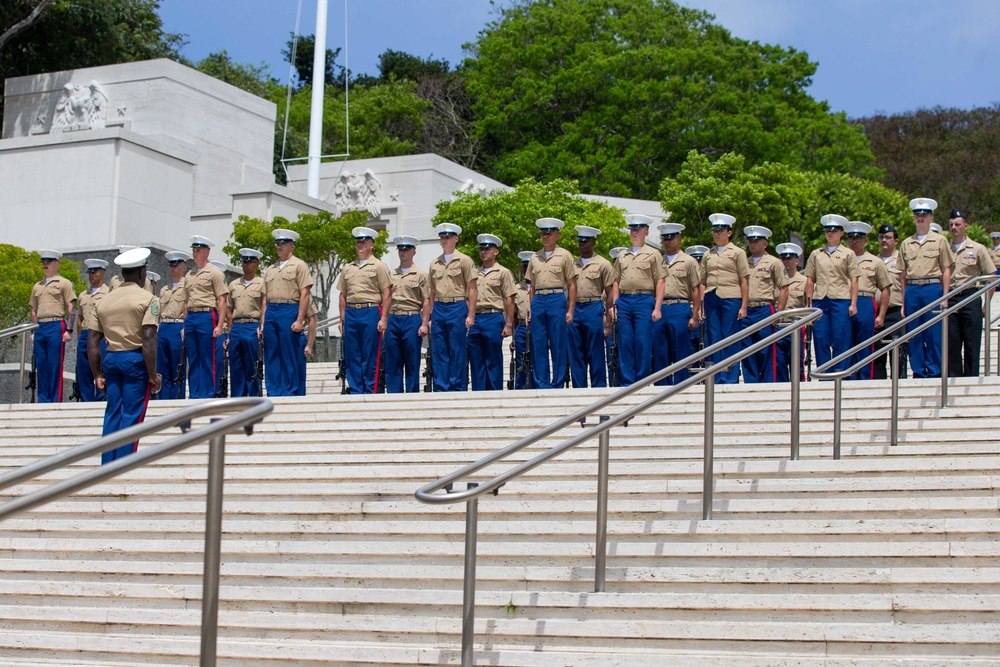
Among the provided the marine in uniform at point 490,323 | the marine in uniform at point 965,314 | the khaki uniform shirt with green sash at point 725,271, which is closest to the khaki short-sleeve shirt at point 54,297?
the marine in uniform at point 490,323

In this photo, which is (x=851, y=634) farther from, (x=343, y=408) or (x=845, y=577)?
(x=343, y=408)

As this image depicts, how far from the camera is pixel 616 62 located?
4488 cm

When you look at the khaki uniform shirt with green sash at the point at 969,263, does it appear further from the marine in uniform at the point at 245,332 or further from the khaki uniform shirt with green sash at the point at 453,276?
the marine in uniform at the point at 245,332

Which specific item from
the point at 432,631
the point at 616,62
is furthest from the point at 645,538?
the point at 616,62

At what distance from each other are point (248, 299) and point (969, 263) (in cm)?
703

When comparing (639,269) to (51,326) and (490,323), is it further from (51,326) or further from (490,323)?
(51,326)

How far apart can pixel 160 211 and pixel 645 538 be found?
21821 millimetres

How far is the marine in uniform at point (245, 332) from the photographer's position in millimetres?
13352

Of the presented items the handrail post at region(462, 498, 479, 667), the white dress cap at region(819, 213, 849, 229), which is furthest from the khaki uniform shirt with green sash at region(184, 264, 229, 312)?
the handrail post at region(462, 498, 479, 667)

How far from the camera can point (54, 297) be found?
14547 mm

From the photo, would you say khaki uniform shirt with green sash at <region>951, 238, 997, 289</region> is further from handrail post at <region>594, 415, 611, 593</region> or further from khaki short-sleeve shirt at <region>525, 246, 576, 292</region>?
handrail post at <region>594, 415, 611, 593</region>

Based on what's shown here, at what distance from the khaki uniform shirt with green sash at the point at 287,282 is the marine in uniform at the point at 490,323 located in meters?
1.07

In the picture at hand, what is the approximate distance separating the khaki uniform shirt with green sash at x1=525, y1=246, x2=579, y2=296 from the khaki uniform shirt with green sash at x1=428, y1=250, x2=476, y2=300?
24.6 inches

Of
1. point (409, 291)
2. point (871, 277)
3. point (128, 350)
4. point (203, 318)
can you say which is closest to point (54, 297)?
point (203, 318)
